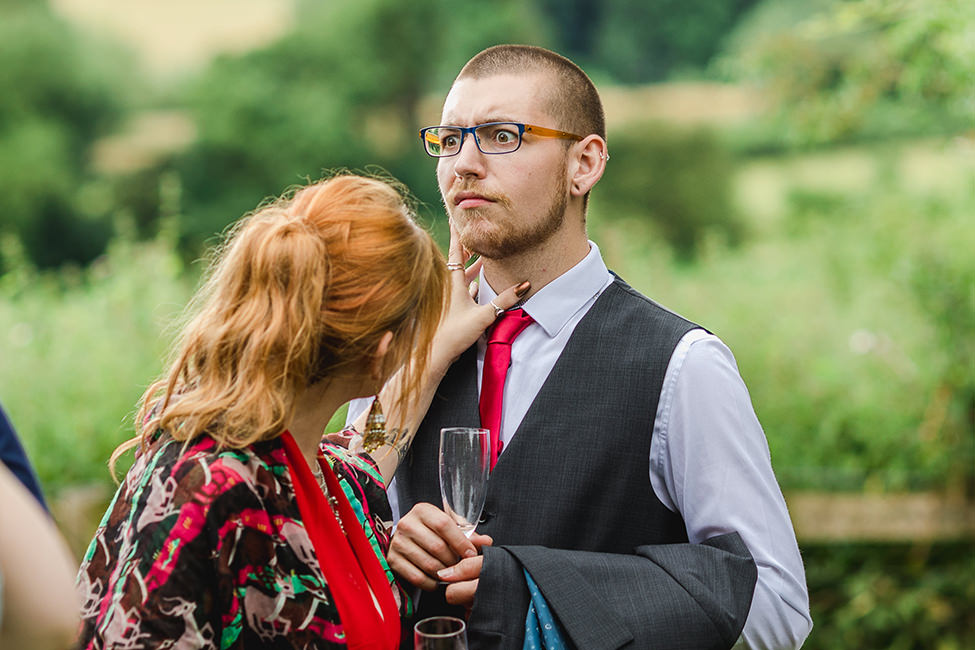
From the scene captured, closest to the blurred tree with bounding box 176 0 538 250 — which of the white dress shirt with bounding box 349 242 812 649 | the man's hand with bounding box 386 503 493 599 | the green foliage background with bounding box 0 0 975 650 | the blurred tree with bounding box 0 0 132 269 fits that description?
the green foliage background with bounding box 0 0 975 650

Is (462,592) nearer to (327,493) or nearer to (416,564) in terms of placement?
(416,564)

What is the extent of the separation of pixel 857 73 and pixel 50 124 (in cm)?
641

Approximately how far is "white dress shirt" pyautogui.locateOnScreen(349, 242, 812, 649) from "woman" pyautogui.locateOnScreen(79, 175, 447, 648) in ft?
1.68

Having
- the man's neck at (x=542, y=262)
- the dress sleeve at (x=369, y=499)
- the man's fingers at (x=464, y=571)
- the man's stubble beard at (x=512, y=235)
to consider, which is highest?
the man's stubble beard at (x=512, y=235)

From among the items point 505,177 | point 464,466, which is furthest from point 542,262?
point 464,466

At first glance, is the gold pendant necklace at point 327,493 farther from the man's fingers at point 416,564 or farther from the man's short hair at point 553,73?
the man's short hair at point 553,73

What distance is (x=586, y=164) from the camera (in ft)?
7.31

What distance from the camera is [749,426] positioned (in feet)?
6.30

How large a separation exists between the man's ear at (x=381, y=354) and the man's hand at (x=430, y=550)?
0.32 metres

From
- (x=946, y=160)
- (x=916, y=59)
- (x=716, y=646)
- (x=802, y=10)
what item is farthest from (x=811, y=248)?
(x=716, y=646)

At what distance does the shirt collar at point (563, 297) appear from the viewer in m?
2.12

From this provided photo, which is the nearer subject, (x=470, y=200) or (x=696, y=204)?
(x=470, y=200)

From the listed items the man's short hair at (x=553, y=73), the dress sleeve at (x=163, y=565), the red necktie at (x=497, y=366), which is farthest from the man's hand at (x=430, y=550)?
the man's short hair at (x=553, y=73)

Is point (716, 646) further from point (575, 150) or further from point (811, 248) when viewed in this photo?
point (811, 248)
